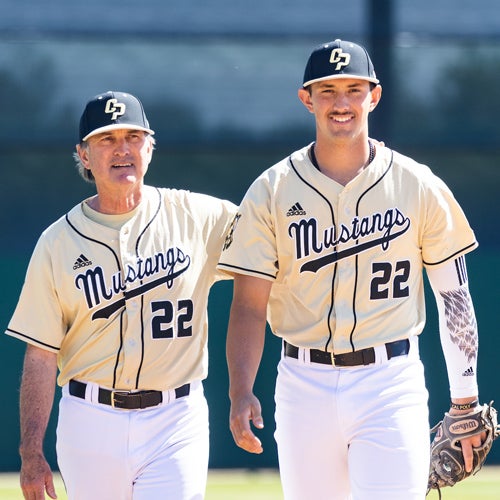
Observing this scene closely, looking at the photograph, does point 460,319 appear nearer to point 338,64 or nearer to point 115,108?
point 338,64

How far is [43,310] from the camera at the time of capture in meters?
4.04

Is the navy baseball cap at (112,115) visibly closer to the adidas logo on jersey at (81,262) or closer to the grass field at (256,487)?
the adidas logo on jersey at (81,262)

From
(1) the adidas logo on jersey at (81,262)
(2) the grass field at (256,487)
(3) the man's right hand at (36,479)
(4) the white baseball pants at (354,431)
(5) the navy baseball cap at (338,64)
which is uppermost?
(5) the navy baseball cap at (338,64)

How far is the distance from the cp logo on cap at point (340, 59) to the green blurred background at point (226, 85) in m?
5.28

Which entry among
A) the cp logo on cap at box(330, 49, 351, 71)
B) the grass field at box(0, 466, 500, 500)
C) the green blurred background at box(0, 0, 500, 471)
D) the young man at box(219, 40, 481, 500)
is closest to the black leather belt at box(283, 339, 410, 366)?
the young man at box(219, 40, 481, 500)

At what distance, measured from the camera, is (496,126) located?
9.80m

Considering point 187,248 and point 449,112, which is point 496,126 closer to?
point 449,112

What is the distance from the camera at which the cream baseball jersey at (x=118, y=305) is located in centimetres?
400

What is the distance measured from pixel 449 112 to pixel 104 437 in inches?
256

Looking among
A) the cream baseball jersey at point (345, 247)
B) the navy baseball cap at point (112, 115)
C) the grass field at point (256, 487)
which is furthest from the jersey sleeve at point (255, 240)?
the grass field at point (256, 487)

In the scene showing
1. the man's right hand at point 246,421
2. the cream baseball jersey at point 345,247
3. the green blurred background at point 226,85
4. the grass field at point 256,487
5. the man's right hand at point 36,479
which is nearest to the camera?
the man's right hand at point 246,421

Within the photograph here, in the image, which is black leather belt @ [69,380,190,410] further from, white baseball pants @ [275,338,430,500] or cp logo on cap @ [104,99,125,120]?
cp logo on cap @ [104,99,125,120]

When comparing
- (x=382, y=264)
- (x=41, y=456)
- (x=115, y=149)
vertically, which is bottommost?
(x=41, y=456)

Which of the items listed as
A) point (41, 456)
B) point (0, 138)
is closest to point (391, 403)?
point (41, 456)
